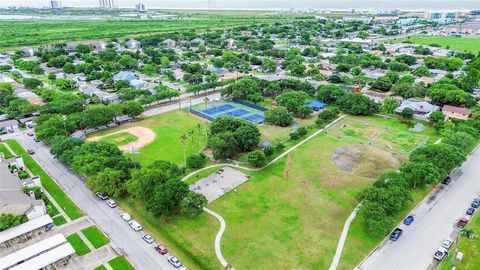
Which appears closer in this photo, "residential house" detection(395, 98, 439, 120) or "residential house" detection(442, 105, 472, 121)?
"residential house" detection(442, 105, 472, 121)

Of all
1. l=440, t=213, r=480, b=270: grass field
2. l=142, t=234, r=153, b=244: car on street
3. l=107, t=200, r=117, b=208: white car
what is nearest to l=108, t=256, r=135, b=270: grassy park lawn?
l=142, t=234, r=153, b=244: car on street

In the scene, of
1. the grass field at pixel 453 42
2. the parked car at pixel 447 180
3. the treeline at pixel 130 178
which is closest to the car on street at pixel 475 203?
the parked car at pixel 447 180

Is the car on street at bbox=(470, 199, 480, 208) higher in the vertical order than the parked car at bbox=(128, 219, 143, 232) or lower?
higher

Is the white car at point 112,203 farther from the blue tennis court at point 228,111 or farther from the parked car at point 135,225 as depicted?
the blue tennis court at point 228,111

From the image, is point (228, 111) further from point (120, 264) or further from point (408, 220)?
point (120, 264)

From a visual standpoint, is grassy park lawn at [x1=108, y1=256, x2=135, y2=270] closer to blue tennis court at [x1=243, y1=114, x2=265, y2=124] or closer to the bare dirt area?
the bare dirt area

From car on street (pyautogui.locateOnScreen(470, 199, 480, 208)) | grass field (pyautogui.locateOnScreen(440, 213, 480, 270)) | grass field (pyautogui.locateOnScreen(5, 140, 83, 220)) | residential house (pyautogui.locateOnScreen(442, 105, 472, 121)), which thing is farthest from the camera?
residential house (pyautogui.locateOnScreen(442, 105, 472, 121))

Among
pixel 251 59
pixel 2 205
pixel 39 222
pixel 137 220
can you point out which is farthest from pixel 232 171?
pixel 251 59

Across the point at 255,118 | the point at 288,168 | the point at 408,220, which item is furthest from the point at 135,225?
Result: the point at 255,118
